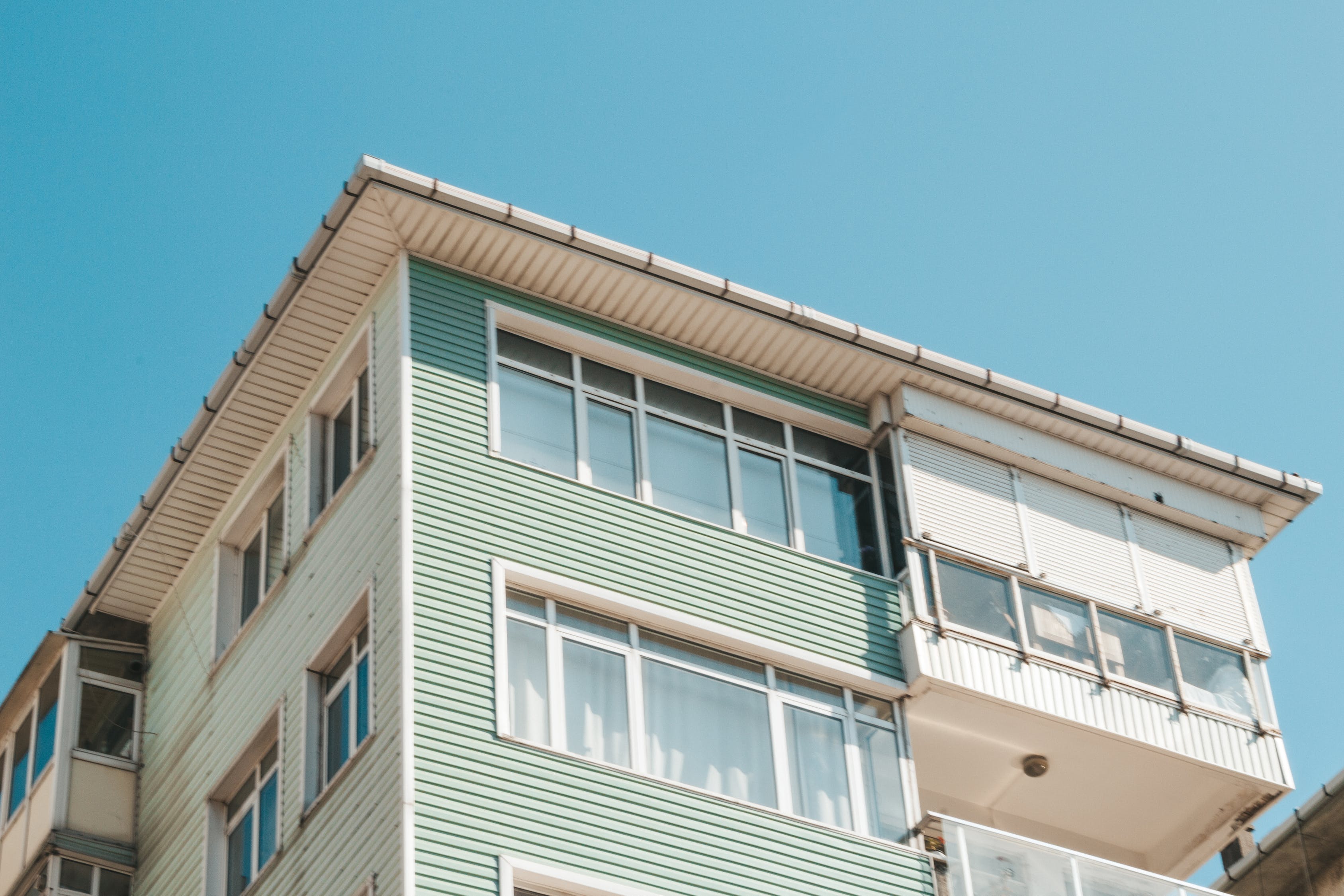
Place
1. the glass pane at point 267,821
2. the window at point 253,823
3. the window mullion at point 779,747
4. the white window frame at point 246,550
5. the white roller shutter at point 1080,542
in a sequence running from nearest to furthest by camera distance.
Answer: the window mullion at point 779,747
the glass pane at point 267,821
the window at point 253,823
the white window frame at point 246,550
the white roller shutter at point 1080,542

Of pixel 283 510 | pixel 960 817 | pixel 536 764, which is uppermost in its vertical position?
pixel 283 510

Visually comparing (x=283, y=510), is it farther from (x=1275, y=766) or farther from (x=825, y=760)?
(x=1275, y=766)

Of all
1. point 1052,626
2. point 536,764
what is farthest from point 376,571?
point 1052,626

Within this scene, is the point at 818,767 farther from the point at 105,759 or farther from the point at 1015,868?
the point at 105,759

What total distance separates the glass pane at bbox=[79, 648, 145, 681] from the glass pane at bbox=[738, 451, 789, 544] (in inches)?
335

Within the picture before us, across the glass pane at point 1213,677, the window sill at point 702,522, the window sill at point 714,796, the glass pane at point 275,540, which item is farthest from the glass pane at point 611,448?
the glass pane at point 1213,677

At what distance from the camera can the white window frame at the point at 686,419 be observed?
24.3 m

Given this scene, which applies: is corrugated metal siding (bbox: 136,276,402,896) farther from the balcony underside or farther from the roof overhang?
the balcony underside

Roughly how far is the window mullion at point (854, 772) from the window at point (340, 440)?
587 centimetres

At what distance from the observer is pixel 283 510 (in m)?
25.9

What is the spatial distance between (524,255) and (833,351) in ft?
12.7

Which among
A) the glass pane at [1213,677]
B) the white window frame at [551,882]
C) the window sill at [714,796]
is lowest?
the white window frame at [551,882]

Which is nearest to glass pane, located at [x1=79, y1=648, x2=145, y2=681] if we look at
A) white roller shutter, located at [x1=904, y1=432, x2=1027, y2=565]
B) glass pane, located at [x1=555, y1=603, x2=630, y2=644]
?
glass pane, located at [x1=555, y1=603, x2=630, y2=644]

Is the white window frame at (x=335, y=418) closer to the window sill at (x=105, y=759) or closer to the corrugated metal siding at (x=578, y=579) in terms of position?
the corrugated metal siding at (x=578, y=579)
